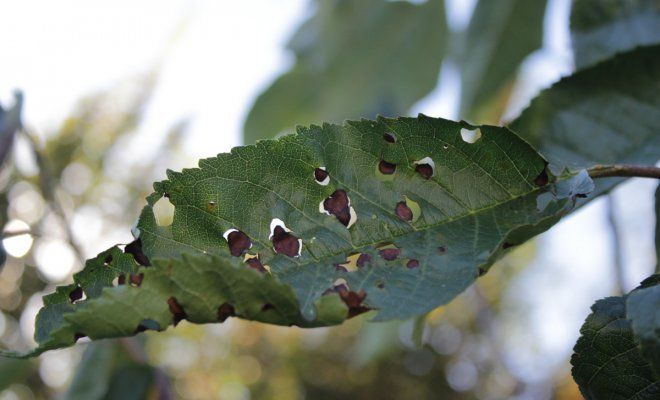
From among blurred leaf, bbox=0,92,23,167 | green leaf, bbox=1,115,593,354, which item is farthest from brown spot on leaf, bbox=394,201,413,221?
blurred leaf, bbox=0,92,23,167

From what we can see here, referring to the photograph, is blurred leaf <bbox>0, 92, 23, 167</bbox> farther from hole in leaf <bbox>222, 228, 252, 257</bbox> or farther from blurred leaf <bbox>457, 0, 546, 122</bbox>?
blurred leaf <bbox>457, 0, 546, 122</bbox>

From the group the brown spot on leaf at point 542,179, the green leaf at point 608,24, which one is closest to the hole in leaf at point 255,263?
the brown spot on leaf at point 542,179

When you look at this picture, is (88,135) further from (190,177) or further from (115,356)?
(190,177)

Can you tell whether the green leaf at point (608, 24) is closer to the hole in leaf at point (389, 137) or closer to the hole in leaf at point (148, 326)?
the hole in leaf at point (389, 137)

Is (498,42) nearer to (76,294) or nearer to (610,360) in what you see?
(610,360)

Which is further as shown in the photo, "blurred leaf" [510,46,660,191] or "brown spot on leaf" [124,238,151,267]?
"blurred leaf" [510,46,660,191]

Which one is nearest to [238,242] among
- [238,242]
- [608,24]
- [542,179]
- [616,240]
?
[238,242]
